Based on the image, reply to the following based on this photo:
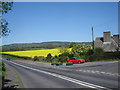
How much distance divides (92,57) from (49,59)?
16.0 meters

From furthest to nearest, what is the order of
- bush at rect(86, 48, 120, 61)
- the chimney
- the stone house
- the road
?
the chimney
the stone house
bush at rect(86, 48, 120, 61)
the road

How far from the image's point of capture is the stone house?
5785 cm

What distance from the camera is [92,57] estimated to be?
131 ft

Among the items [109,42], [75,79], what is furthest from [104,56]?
[75,79]

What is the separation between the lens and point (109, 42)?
5897cm

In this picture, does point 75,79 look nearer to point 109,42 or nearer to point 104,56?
point 104,56

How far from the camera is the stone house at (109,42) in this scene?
5785 centimetres

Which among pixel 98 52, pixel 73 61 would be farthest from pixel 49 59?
pixel 98 52

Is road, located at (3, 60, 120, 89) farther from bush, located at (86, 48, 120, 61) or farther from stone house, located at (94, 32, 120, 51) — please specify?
stone house, located at (94, 32, 120, 51)

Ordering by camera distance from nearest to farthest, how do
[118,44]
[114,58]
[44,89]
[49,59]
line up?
[44,89] < [114,58] < [49,59] < [118,44]

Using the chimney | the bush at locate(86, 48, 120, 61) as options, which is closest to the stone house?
the chimney

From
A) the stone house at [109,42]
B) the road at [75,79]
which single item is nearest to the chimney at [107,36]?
the stone house at [109,42]

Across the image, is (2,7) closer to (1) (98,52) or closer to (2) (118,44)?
(1) (98,52)

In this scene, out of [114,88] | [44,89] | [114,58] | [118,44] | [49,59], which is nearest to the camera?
[114,88]
